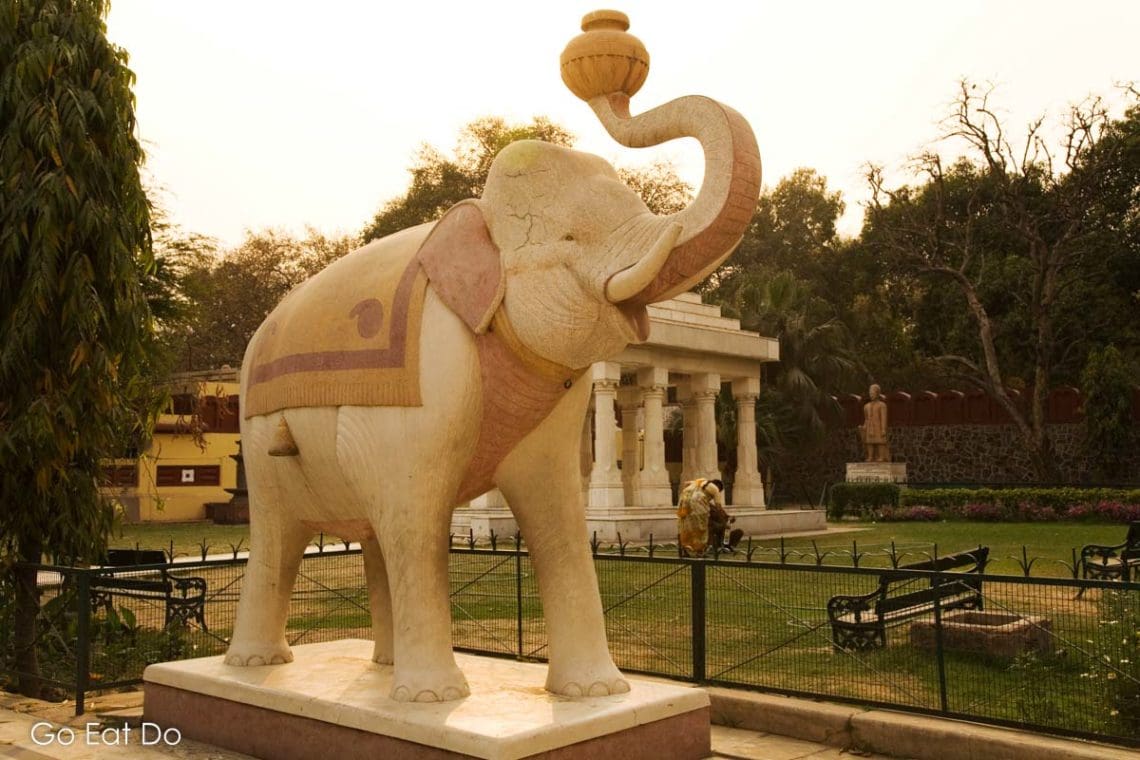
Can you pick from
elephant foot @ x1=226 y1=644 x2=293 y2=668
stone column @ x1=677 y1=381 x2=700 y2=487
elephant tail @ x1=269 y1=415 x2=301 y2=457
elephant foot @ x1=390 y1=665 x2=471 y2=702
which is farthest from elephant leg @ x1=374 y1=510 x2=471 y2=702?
stone column @ x1=677 y1=381 x2=700 y2=487

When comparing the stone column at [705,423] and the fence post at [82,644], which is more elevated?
the stone column at [705,423]

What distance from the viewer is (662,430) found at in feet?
75.4

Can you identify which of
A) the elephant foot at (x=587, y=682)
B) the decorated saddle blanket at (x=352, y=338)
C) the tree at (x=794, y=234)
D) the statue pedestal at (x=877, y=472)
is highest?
the tree at (x=794, y=234)

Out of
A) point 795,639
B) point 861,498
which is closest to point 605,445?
point 861,498

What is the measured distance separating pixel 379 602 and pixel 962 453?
27.5 meters

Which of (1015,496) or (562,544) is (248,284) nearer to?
(1015,496)

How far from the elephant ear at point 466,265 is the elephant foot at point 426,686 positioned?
1402 millimetres

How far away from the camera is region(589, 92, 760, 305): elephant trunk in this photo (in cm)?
370

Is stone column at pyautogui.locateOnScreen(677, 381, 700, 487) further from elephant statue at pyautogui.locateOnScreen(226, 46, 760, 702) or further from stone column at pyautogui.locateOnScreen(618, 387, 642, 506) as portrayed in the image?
elephant statue at pyautogui.locateOnScreen(226, 46, 760, 702)

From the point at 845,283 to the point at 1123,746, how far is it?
3635 cm

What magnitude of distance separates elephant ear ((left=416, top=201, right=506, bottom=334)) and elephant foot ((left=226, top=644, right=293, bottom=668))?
2.08 metres

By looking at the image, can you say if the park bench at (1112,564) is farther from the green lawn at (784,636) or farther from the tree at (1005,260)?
the tree at (1005,260)

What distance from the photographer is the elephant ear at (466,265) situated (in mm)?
4289

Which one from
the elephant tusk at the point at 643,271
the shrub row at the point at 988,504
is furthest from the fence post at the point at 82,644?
the shrub row at the point at 988,504
